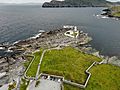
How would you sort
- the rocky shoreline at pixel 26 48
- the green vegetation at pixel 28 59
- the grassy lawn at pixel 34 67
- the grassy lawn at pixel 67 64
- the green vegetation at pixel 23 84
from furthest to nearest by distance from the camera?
the green vegetation at pixel 28 59, the rocky shoreline at pixel 26 48, the grassy lawn at pixel 34 67, the grassy lawn at pixel 67 64, the green vegetation at pixel 23 84

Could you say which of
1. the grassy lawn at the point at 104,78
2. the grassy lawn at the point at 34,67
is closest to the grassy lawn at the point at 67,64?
the grassy lawn at the point at 34,67

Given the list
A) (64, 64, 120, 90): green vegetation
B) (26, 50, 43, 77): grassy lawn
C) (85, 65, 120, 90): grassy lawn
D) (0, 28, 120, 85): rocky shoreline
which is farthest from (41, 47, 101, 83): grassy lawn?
(0, 28, 120, 85): rocky shoreline

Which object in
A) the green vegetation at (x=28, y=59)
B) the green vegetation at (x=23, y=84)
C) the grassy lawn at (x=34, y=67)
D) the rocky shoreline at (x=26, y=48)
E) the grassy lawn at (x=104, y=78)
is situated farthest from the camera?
the green vegetation at (x=28, y=59)

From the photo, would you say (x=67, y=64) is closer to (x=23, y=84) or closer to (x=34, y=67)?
(x=34, y=67)

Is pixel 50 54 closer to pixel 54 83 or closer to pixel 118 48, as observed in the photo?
pixel 54 83

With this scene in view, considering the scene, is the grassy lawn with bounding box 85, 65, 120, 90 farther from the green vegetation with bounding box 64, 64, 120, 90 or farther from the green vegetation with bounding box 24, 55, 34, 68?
the green vegetation with bounding box 24, 55, 34, 68

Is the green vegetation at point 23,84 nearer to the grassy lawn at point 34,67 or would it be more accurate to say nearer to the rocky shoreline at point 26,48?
the grassy lawn at point 34,67

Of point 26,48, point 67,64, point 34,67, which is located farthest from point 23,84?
point 26,48
